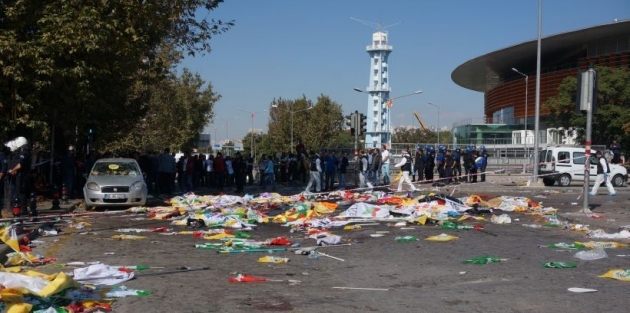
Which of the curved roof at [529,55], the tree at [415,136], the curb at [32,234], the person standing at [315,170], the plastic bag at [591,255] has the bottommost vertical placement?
the curb at [32,234]

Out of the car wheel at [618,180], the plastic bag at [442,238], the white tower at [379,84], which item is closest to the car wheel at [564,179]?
the car wheel at [618,180]

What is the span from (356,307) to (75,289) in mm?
2807

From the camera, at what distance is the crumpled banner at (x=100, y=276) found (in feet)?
27.5

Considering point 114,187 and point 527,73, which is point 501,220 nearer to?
point 114,187

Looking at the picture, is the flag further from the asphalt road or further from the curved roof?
the curved roof

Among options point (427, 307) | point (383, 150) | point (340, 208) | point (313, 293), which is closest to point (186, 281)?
point (313, 293)

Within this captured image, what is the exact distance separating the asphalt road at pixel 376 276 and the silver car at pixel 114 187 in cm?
606

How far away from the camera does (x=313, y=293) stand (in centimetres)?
802

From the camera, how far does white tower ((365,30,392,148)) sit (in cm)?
10325

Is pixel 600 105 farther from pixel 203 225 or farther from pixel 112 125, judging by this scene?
pixel 203 225

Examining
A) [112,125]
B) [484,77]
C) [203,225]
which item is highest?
[484,77]

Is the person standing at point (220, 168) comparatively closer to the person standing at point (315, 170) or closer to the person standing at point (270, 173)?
the person standing at point (270, 173)

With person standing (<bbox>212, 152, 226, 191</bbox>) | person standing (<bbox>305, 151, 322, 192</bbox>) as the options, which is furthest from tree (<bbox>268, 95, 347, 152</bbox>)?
person standing (<bbox>305, 151, 322, 192</bbox>)

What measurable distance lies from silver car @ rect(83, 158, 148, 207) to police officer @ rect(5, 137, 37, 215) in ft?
11.0
